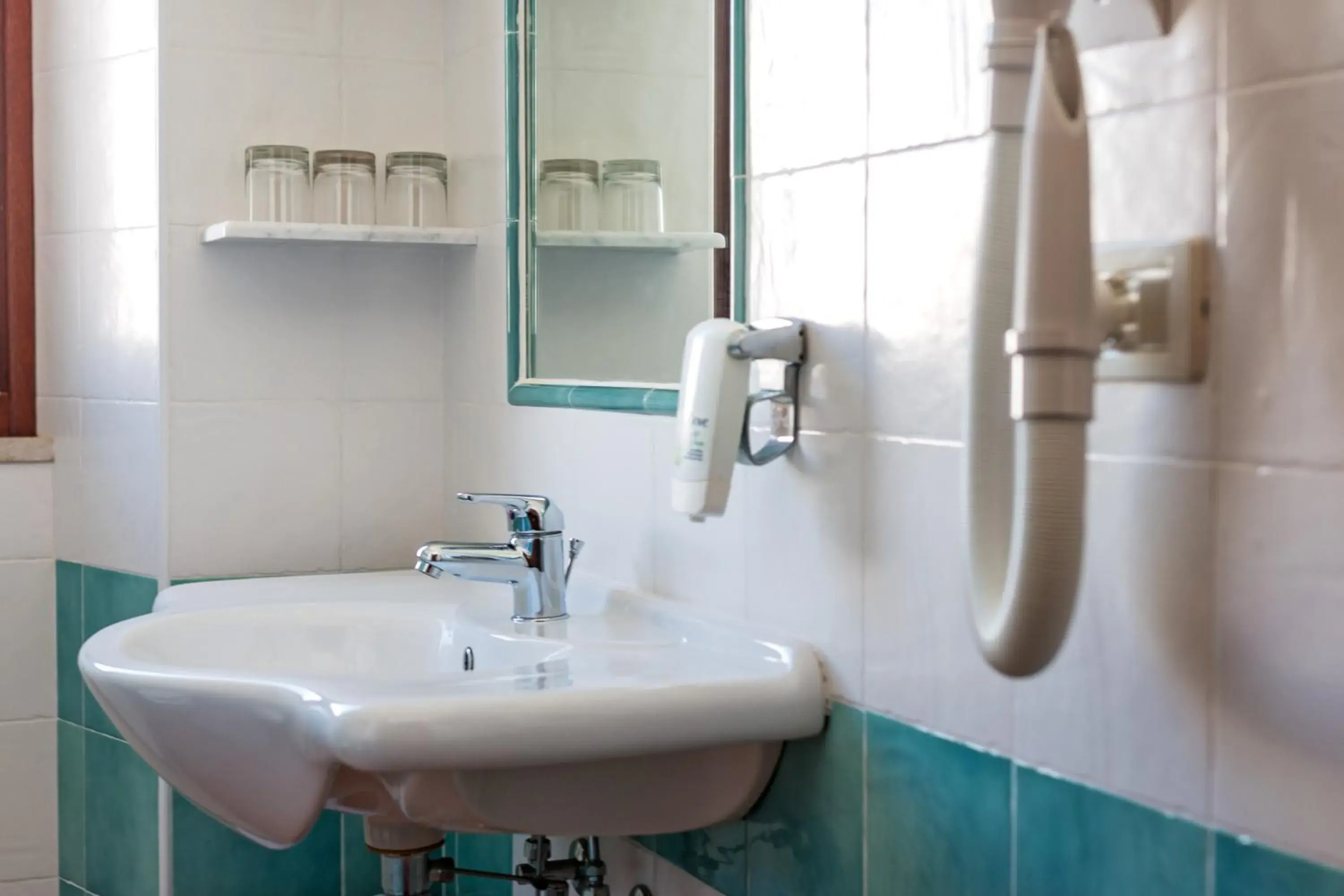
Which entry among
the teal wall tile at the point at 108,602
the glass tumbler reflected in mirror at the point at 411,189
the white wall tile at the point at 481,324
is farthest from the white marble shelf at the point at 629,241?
the teal wall tile at the point at 108,602

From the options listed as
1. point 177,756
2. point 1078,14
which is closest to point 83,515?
point 177,756

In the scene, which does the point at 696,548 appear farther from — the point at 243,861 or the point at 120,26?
the point at 120,26

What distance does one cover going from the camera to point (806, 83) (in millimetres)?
1419

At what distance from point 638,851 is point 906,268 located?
2.46 feet

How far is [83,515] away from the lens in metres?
2.27

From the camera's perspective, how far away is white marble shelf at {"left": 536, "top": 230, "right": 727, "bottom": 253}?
5.22 ft

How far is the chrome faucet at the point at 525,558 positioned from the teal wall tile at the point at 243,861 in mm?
559

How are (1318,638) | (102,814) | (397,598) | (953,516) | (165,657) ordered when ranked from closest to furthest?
1. (1318,638)
2. (953,516)
3. (165,657)
4. (397,598)
5. (102,814)

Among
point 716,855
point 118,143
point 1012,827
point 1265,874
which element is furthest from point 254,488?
point 1265,874

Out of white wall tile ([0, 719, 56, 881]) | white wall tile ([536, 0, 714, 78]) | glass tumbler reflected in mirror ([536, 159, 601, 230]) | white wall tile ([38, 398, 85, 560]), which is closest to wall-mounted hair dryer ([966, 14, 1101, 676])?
white wall tile ([536, 0, 714, 78])

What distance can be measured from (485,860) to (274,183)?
2.99 ft

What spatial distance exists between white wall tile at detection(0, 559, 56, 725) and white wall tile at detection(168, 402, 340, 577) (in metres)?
0.41

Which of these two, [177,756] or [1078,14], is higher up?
[1078,14]

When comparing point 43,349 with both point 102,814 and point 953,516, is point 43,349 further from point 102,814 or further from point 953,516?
point 953,516
